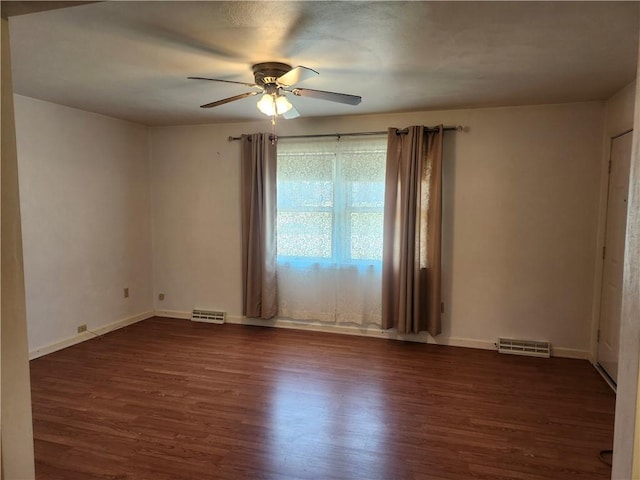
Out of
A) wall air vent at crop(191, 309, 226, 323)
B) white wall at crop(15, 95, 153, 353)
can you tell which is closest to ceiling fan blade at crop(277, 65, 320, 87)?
white wall at crop(15, 95, 153, 353)

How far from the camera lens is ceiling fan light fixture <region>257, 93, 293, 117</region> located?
2725 millimetres

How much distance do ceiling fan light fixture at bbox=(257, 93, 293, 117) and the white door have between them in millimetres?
2699

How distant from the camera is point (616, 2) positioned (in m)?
1.75

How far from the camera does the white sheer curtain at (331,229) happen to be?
4.20 meters

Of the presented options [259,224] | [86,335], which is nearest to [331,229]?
[259,224]

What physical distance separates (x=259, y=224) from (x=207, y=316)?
1405 millimetres

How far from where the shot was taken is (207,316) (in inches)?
191

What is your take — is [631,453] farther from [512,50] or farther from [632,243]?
[512,50]

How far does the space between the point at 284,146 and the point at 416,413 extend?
121 inches

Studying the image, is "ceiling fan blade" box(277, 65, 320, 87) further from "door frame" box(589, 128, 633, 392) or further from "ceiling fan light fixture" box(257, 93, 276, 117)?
"door frame" box(589, 128, 633, 392)

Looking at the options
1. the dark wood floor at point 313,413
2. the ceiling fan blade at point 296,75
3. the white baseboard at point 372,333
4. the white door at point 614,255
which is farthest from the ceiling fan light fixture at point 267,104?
the white door at point 614,255

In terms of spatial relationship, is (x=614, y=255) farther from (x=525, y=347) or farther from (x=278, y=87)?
(x=278, y=87)

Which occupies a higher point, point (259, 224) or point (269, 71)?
point (269, 71)

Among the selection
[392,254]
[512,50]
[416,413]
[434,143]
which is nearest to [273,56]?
[512,50]
